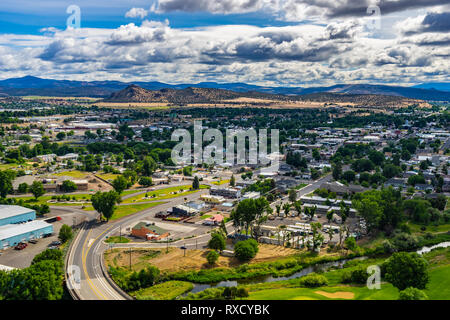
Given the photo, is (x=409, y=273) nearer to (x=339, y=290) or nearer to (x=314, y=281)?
(x=339, y=290)

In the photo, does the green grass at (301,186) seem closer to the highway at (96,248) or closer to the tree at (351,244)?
the highway at (96,248)

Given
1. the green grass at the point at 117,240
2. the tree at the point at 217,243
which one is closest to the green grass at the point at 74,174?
the green grass at the point at 117,240

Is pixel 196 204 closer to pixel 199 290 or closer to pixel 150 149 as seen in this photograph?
pixel 199 290

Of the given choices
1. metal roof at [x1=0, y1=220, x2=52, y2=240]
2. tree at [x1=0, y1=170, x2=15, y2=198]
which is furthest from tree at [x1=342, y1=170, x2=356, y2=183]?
tree at [x1=0, y1=170, x2=15, y2=198]

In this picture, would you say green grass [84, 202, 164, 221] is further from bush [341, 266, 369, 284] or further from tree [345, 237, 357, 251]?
bush [341, 266, 369, 284]

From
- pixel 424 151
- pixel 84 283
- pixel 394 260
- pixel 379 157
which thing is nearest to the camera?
pixel 394 260

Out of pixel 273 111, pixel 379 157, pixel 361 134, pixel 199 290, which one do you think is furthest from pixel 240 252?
pixel 273 111

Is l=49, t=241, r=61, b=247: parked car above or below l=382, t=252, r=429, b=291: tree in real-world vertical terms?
below
